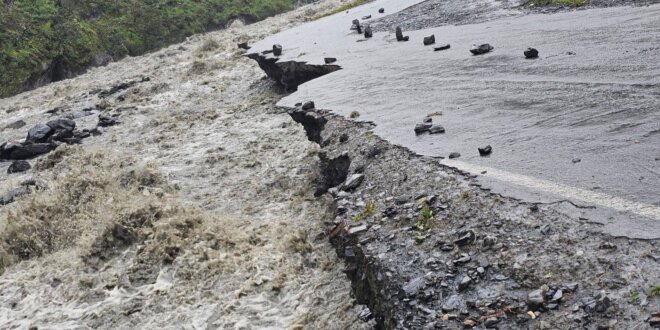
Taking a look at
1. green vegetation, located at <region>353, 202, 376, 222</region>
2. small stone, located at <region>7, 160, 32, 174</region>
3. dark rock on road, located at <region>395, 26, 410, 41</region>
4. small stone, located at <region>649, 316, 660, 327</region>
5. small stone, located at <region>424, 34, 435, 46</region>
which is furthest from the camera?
small stone, located at <region>7, 160, 32, 174</region>

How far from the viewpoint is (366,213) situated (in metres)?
7.10

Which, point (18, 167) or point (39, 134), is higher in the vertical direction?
point (39, 134)

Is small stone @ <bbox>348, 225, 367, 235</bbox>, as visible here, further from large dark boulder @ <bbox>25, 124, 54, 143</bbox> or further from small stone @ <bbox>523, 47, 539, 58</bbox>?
large dark boulder @ <bbox>25, 124, 54, 143</bbox>

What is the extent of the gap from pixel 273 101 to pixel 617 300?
15524 mm

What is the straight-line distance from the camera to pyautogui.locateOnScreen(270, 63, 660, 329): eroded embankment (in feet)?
13.9

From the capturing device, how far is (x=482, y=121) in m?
8.43

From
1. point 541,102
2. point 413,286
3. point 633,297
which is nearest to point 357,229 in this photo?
point 413,286

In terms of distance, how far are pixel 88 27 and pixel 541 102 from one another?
36713 millimetres

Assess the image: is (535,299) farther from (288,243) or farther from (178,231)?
(178,231)

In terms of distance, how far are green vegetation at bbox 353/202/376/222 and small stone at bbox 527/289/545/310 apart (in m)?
2.81

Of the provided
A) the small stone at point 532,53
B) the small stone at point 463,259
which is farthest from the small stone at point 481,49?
the small stone at point 463,259

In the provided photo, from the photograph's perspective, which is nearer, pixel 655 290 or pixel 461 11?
pixel 655 290

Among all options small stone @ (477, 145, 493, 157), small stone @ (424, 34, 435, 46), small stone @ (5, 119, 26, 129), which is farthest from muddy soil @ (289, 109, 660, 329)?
small stone @ (5, 119, 26, 129)

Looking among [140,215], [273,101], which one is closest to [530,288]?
[140,215]
